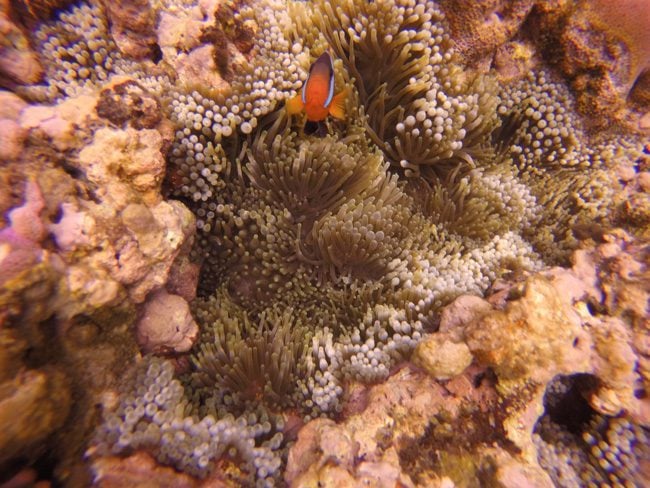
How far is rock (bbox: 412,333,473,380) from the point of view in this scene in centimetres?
206

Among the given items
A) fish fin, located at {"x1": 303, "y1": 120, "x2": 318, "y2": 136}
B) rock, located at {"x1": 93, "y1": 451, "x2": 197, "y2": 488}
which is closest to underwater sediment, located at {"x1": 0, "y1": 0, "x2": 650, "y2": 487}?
rock, located at {"x1": 93, "y1": 451, "x2": 197, "y2": 488}

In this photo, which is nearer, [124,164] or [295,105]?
[124,164]

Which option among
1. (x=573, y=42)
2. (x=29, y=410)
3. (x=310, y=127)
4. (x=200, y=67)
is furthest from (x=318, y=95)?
(x=573, y=42)

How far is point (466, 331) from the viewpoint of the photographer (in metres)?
2.18

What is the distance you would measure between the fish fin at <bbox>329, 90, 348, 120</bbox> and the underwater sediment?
0.04 meters

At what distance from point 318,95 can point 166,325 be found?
Result: 1.69 m

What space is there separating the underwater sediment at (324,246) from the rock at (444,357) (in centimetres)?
2

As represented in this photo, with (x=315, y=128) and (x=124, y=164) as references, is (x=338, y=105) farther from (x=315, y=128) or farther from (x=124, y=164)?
(x=124, y=164)

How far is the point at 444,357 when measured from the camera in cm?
206

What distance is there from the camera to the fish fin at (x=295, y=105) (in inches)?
101

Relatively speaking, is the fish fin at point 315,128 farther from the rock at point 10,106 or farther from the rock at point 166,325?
the rock at point 10,106

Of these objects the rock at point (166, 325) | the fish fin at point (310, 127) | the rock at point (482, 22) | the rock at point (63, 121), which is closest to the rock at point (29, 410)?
the rock at point (166, 325)

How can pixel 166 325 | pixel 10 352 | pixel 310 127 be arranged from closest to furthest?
pixel 10 352 < pixel 166 325 < pixel 310 127

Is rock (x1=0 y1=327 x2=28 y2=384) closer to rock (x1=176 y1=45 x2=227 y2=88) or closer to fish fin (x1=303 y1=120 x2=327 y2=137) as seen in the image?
rock (x1=176 y1=45 x2=227 y2=88)
